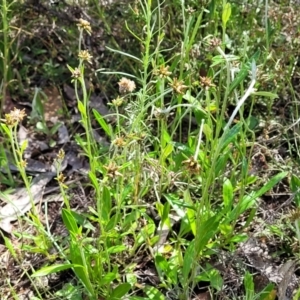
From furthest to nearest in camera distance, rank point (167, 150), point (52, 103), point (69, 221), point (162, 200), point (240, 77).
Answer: point (52, 103), point (162, 200), point (167, 150), point (69, 221), point (240, 77)

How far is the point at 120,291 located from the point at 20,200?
531mm

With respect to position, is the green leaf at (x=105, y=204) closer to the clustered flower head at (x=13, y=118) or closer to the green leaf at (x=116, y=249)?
the green leaf at (x=116, y=249)

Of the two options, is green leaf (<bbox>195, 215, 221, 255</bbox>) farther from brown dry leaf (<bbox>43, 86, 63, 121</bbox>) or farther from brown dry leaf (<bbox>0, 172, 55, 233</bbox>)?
brown dry leaf (<bbox>43, 86, 63, 121</bbox>)

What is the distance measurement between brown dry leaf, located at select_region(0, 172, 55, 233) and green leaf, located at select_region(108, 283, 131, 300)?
0.41 m

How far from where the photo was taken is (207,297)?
1.44 m

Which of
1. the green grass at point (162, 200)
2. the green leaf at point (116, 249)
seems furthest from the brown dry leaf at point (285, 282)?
the green leaf at point (116, 249)

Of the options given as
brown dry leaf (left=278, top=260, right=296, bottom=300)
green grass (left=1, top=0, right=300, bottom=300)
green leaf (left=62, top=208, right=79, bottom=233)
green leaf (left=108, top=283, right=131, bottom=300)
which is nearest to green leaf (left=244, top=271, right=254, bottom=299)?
green grass (left=1, top=0, right=300, bottom=300)

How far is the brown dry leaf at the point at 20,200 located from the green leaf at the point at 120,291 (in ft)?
1.33

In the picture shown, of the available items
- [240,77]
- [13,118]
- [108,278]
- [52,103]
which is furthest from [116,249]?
[52,103]

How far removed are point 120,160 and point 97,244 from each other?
0.22m

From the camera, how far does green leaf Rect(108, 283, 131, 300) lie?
1.36 m

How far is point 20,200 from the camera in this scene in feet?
5.75

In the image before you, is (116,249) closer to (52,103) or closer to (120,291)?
(120,291)

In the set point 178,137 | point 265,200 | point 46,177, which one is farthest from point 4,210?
point 265,200
